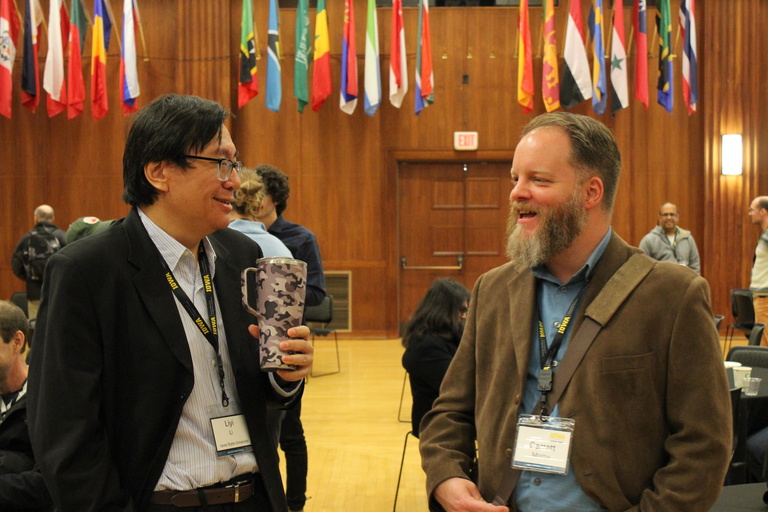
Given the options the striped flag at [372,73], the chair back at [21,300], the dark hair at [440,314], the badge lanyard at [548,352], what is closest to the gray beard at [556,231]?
the badge lanyard at [548,352]

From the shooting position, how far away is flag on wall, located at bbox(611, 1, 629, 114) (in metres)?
9.76

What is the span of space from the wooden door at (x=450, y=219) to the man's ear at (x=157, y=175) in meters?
9.07

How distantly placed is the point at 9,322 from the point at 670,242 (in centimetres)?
827

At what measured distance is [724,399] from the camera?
1.62m

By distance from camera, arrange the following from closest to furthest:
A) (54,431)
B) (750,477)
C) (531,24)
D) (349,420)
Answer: (54,431)
(750,477)
(349,420)
(531,24)

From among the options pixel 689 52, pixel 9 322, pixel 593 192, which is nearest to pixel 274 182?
pixel 9 322

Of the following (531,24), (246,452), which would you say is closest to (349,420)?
(246,452)

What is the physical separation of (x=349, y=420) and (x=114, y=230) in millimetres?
4771

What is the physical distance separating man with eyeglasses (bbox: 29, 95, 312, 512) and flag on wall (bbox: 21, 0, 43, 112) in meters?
9.24

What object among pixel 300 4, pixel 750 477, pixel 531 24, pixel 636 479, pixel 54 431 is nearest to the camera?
pixel 54 431

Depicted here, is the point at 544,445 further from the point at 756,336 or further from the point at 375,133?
the point at 375,133

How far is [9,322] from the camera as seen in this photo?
8.87 feet

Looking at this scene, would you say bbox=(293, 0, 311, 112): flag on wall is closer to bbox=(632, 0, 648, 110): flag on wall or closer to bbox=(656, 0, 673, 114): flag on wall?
bbox=(632, 0, 648, 110): flag on wall

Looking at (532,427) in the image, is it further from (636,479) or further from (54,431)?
(54,431)
